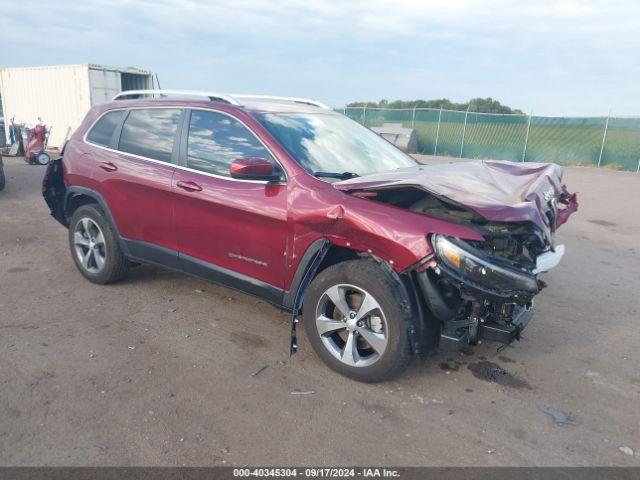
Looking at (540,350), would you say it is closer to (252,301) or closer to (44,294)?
(252,301)

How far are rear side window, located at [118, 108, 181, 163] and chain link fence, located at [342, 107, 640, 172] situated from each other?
20.8m

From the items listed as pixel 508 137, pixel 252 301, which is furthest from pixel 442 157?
pixel 252 301

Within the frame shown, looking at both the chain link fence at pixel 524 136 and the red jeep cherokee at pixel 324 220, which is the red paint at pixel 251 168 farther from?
the chain link fence at pixel 524 136

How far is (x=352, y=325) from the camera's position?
3.42 metres

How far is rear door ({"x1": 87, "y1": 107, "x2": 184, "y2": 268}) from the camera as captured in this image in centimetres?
439

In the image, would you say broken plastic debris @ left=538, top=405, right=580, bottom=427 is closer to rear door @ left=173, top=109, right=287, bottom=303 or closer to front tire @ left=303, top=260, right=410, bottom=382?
front tire @ left=303, top=260, right=410, bottom=382

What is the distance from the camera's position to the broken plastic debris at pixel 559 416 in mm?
3100

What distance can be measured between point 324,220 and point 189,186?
1.33 meters

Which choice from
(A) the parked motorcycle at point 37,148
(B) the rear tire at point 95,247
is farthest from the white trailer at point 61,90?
(B) the rear tire at point 95,247

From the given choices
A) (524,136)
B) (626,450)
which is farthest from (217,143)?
(524,136)

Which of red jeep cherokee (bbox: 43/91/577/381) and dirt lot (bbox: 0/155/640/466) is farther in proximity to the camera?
red jeep cherokee (bbox: 43/91/577/381)

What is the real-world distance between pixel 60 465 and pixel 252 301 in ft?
7.90

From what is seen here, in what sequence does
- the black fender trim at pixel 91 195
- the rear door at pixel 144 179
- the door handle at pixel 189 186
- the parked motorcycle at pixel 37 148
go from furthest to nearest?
the parked motorcycle at pixel 37 148 → the black fender trim at pixel 91 195 → the rear door at pixel 144 179 → the door handle at pixel 189 186

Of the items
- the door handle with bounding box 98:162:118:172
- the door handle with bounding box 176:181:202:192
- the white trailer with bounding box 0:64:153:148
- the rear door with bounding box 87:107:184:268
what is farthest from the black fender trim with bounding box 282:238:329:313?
the white trailer with bounding box 0:64:153:148
